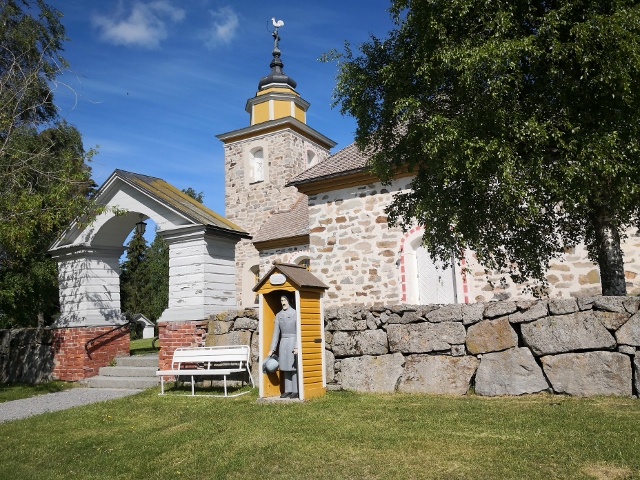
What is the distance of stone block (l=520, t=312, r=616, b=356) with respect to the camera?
22.6ft

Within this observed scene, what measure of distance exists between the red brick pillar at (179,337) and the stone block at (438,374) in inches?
158

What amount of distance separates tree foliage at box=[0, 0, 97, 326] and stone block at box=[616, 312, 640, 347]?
29.3 ft

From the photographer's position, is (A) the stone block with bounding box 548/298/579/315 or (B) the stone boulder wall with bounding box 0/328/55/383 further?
(B) the stone boulder wall with bounding box 0/328/55/383

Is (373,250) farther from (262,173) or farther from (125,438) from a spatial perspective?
(262,173)

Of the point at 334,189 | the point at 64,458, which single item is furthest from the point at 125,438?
the point at 334,189

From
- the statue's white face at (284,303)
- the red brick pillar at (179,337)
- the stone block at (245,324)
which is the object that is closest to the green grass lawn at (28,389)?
the red brick pillar at (179,337)

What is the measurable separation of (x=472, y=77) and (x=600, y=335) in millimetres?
3707

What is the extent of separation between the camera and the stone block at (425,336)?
7785mm

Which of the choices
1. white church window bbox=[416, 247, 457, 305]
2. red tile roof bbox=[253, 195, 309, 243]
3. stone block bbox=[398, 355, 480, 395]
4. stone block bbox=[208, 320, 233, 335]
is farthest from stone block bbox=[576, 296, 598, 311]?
red tile roof bbox=[253, 195, 309, 243]

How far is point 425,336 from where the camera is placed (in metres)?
7.95

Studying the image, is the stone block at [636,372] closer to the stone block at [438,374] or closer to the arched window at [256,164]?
the stone block at [438,374]

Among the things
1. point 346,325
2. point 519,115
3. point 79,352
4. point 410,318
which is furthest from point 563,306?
point 79,352

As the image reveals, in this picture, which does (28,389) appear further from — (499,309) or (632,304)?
(632,304)

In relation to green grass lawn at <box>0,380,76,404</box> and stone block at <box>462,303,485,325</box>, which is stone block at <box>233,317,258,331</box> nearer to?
stone block at <box>462,303,485,325</box>
